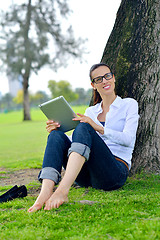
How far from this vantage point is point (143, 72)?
11.7 ft

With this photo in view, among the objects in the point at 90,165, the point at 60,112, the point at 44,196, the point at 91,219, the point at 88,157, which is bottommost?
the point at 91,219

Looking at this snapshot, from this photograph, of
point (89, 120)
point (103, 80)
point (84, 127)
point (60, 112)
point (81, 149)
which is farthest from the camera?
point (103, 80)

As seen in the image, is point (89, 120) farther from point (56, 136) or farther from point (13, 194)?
point (13, 194)

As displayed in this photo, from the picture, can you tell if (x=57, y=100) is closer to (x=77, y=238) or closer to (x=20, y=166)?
(x=77, y=238)

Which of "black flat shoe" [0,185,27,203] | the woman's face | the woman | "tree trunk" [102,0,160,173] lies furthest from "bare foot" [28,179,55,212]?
"tree trunk" [102,0,160,173]

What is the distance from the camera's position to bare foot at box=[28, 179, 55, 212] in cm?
240

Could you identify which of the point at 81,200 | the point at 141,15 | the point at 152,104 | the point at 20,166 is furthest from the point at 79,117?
the point at 20,166

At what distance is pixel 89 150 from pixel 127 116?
0.64m

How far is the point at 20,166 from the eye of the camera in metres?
5.48

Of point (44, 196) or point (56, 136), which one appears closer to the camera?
point (44, 196)

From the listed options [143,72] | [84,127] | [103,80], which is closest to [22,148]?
[143,72]

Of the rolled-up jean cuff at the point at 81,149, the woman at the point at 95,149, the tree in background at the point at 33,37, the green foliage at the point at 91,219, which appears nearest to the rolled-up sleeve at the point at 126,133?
the woman at the point at 95,149

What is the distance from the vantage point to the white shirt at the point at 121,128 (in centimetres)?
279

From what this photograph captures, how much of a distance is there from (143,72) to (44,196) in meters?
1.98
